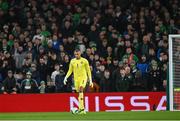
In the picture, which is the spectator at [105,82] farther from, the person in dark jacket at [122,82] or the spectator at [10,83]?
the spectator at [10,83]

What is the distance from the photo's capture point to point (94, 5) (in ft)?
103

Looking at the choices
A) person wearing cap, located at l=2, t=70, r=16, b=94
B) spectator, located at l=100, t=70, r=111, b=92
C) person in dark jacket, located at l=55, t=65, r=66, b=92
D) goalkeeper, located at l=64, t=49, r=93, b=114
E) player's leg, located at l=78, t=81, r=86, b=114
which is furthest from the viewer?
person wearing cap, located at l=2, t=70, r=16, b=94

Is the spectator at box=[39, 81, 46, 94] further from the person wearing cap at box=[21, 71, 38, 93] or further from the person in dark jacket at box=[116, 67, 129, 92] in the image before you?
the person in dark jacket at box=[116, 67, 129, 92]

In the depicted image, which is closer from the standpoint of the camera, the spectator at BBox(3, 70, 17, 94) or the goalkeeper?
the goalkeeper

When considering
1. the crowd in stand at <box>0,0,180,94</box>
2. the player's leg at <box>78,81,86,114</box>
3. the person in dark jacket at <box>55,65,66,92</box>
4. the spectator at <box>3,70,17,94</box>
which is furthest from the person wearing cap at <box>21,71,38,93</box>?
the player's leg at <box>78,81,86,114</box>

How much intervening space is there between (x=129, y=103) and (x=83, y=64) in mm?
3203

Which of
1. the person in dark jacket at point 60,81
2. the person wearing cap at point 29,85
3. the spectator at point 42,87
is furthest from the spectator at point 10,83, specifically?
the person in dark jacket at point 60,81

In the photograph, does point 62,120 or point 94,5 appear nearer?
point 62,120

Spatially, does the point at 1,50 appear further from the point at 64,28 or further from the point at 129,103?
the point at 129,103

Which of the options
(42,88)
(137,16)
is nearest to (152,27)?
(137,16)

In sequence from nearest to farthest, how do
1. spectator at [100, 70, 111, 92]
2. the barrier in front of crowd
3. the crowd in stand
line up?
the barrier in front of crowd < spectator at [100, 70, 111, 92] < the crowd in stand

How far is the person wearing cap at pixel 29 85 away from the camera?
89.6 feet

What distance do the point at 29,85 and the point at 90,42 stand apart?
307cm

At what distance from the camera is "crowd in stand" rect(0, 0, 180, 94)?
26.8 metres
